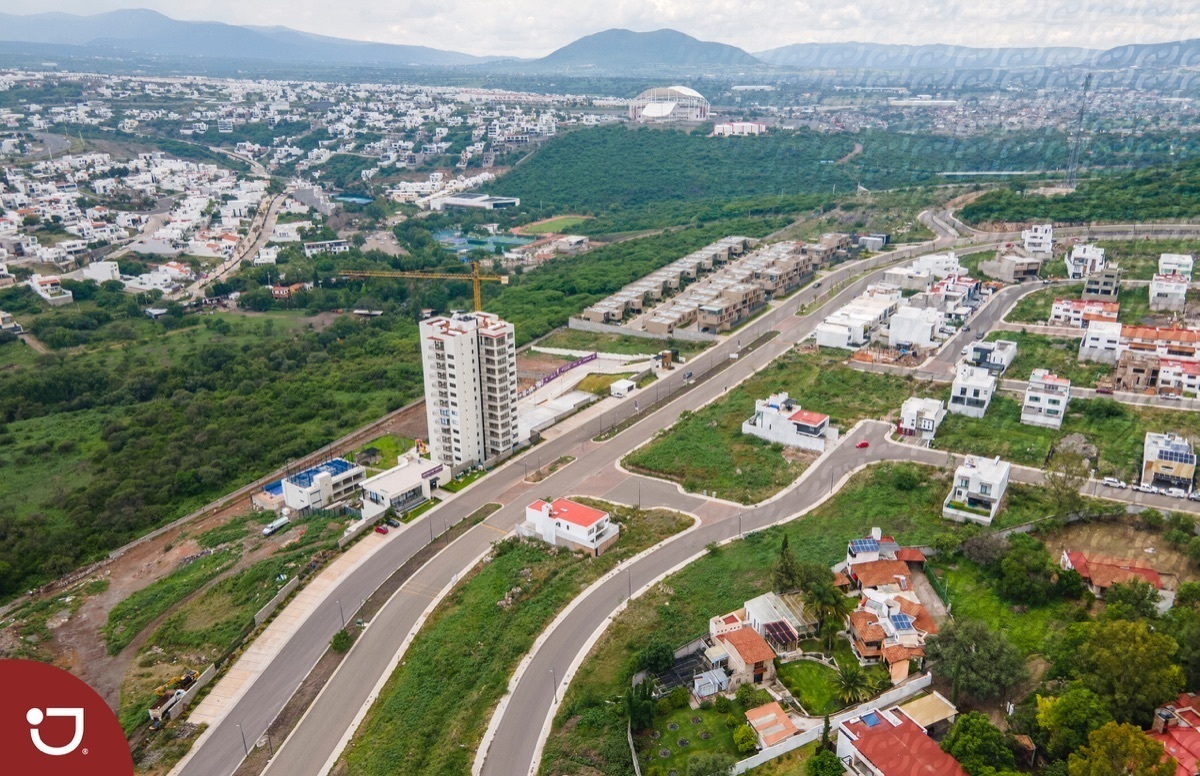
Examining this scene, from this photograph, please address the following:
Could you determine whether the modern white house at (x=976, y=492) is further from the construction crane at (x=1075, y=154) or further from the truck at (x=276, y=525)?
the construction crane at (x=1075, y=154)

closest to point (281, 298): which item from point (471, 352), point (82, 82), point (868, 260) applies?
point (471, 352)

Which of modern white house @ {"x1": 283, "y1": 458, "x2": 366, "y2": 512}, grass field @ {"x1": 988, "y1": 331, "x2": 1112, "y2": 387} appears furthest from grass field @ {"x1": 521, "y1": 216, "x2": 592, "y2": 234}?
modern white house @ {"x1": 283, "y1": 458, "x2": 366, "y2": 512}

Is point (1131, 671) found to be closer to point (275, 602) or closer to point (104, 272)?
point (275, 602)

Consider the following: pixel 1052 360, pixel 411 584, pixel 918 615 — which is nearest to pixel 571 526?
pixel 411 584

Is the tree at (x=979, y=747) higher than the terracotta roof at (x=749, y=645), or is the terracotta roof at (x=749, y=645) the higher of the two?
the tree at (x=979, y=747)

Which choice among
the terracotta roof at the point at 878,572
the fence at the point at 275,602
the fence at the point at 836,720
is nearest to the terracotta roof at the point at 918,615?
the terracotta roof at the point at 878,572

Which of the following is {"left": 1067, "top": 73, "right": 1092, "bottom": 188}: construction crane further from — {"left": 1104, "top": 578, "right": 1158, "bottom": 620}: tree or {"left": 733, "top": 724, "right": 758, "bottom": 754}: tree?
{"left": 733, "top": 724, "right": 758, "bottom": 754}: tree
